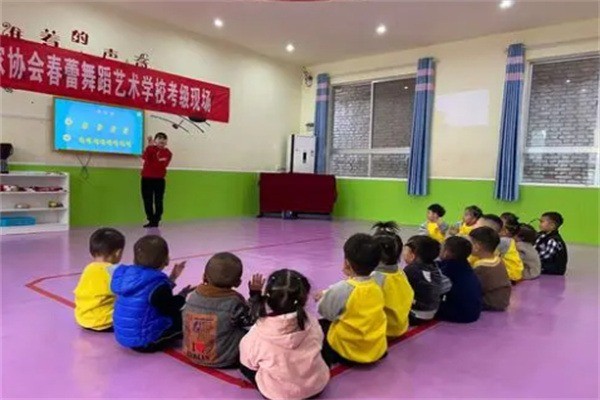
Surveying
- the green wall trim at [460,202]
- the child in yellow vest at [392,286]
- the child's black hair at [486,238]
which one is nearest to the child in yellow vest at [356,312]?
the child in yellow vest at [392,286]

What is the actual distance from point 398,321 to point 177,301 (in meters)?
1.09

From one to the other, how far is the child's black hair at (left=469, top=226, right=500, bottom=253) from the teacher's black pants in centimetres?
497

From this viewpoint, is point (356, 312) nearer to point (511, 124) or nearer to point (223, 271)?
point (223, 271)

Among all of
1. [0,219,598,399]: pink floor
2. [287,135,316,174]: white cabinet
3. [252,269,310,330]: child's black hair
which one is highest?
[287,135,316,174]: white cabinet

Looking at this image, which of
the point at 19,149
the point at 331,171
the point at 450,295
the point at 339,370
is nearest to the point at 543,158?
the point at 331,171

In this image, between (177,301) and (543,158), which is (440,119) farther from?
(177,301)

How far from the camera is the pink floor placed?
174cm

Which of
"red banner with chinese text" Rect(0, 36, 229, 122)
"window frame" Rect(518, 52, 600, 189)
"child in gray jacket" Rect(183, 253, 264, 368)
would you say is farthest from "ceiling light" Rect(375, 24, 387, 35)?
"child in gray jacket" Rect(183, 253, 264, 368)

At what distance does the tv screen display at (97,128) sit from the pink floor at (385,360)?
274 cm

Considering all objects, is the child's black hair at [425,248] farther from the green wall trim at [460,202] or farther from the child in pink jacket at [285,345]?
the green wall trim at [460,202]

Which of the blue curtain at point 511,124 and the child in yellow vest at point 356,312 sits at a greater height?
the blue curtain at point 511,124

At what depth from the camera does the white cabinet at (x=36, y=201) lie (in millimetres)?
5500

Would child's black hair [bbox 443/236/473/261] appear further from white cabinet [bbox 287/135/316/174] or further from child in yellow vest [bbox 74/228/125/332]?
white cabinet [bbox 287/135/316/174]

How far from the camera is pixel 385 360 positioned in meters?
2.06
